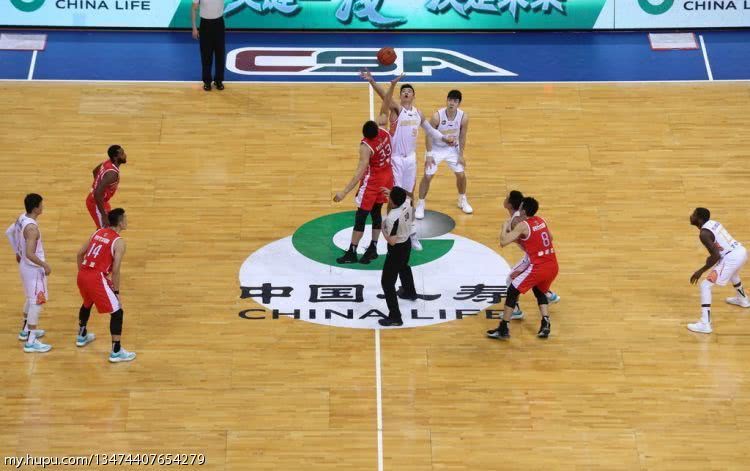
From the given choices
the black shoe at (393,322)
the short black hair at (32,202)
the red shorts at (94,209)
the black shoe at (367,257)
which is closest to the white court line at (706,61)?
the black shoe at (367,257)

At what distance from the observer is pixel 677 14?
2067 centimetres

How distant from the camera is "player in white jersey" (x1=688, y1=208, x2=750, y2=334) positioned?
14070mm

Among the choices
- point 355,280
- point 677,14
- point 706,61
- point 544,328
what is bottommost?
point 544,328

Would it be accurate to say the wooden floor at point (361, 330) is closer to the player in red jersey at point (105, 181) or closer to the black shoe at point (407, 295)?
the black shoe at point (407, 295)

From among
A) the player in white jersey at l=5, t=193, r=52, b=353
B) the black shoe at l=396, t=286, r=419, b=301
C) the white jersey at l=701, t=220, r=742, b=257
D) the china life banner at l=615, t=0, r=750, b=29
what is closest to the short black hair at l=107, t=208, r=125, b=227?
the player in white jersey at l=5, t=193, r=52, b=353

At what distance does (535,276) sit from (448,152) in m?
3.10

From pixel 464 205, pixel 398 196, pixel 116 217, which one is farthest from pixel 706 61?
pixel 116 217

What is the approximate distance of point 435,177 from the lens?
17.5 m

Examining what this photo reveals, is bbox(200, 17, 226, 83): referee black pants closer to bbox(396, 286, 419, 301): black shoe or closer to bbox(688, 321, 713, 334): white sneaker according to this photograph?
bbox(396, 286, 419, 301): black shoe

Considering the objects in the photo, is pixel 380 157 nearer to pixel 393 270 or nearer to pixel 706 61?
pixel 393 270

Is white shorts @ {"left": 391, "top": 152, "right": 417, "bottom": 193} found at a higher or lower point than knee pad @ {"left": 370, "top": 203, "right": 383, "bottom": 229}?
higher

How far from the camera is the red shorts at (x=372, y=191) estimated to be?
15.2 meters

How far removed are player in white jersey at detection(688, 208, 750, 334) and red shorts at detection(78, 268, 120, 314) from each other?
614cm

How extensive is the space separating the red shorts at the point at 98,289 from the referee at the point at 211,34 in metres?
6.27
